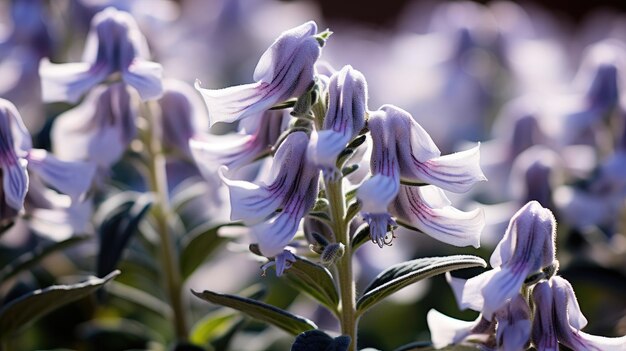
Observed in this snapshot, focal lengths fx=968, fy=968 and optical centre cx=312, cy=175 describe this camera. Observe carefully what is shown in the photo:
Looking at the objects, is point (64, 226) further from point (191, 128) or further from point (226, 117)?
point (226, 117)

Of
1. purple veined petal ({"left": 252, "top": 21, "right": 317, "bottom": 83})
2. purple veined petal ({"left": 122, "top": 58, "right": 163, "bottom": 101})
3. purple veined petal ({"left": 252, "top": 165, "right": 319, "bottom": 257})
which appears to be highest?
purple veined petal ({"left": 252, "top": 21, "right": 317, "bottom": 83})

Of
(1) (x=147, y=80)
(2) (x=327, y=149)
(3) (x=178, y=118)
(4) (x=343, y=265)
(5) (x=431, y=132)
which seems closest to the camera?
(2) (x=327, y=149)

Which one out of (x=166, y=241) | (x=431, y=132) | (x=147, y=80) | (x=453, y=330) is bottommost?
(x=431, y=132)

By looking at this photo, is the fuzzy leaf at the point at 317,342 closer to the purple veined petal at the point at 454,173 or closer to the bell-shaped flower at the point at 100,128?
the purple veined petal at the point at 454,173

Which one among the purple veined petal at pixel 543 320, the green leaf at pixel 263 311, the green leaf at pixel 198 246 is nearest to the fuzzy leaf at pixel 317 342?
the green leaf at pixel 263 311

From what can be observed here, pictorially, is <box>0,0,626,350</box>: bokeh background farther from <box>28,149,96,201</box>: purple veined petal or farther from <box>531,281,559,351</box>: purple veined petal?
<box>531,281,559,351</box>: purple veined petal

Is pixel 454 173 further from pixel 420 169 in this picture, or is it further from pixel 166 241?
pixel 166 241

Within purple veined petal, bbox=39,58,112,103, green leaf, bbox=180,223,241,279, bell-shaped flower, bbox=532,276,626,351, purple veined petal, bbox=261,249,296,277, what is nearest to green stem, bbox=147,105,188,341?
green leaf, bbox=180,223,241,279

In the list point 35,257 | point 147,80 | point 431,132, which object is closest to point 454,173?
point 147,80
